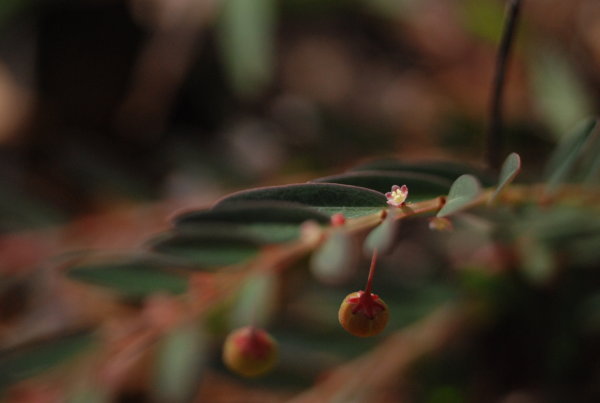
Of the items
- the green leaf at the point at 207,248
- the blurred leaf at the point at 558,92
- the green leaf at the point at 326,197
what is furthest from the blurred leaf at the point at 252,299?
the blurred leaf at the point at 558,92

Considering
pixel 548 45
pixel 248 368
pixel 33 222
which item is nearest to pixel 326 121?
pixel 548 45

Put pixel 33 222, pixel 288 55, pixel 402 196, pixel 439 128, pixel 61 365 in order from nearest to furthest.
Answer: pixel 402 196 < pixel 61 365 < pixel 33 222 < pixel 439 128 < pixel 288 55

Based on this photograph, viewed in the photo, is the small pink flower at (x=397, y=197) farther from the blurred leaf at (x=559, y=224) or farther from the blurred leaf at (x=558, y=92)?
the blurred leaf at (x=558, y=92)

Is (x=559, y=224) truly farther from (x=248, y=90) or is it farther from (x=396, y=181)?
(x=248, y=90)

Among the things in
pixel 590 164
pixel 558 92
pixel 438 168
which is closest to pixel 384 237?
pixel 438 168

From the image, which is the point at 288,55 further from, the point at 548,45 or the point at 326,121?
the point at 548,45

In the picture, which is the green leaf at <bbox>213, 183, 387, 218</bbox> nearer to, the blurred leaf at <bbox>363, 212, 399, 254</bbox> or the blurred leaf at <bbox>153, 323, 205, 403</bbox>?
the blurred leaf at <bbox>363, 212, 399, 254</bbox>
